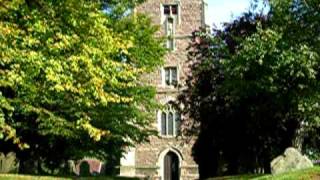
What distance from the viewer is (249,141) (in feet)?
99.6

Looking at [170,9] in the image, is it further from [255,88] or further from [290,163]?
[290,163]

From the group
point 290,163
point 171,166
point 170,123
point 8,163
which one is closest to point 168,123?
point 170,123

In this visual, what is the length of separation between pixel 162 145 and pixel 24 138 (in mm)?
22612

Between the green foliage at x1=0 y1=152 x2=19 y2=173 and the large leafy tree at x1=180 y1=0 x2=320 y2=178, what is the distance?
31.4 ft

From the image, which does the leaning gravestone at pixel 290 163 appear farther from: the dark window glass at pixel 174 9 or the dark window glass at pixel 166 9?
the dark window glass at pixel 166 9

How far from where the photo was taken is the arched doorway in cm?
4809

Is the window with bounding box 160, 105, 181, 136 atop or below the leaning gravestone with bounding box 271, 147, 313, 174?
atop

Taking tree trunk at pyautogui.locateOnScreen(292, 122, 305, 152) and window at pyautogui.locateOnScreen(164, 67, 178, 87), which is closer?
tree trunk at pyautogui.locateOnScreen(292, 122, 305, 152)

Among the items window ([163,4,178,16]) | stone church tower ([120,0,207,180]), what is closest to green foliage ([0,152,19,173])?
stone church tower ([120,0,207,180])

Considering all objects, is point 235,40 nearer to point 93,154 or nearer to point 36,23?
point 93,154

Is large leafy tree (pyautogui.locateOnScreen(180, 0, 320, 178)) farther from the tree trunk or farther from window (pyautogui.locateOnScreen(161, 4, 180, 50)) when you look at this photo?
window (pyautogui.locateOnScreen(161, 4, 180, 50))

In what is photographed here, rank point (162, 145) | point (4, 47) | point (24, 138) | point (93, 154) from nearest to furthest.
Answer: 1. point (4, 47)
2. point (24, 138)
3. point (93, 154)
4. point (162, 145)

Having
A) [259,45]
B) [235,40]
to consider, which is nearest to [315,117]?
[259,45]

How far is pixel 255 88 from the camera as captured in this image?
952 inches
